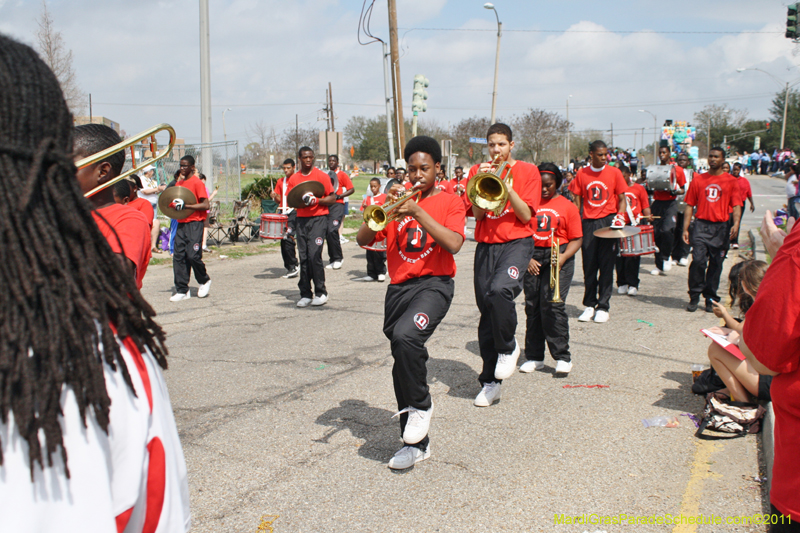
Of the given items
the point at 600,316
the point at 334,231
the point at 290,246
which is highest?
the point at 334,231

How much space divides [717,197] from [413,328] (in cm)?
614

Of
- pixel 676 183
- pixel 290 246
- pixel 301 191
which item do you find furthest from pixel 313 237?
pixel 676 183

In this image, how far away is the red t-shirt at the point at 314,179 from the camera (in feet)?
28.3

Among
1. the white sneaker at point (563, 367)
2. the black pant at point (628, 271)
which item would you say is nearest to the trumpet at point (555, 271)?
the white sneaker at point (563, 367)

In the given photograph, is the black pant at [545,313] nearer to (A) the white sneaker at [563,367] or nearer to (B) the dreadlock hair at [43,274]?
(A) the white sneaker at [563,367]

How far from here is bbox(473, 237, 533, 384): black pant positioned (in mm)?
4840

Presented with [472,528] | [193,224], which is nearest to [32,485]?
[472,528]

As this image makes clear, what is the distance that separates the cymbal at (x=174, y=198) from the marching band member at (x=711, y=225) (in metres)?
6.76

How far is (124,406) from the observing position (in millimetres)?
1172

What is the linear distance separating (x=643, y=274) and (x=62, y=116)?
11.7 metres

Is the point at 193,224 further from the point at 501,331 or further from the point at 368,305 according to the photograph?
the point at 501,331

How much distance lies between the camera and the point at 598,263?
8.09 meters

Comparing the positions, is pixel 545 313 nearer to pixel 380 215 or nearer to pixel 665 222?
pixel 380 215

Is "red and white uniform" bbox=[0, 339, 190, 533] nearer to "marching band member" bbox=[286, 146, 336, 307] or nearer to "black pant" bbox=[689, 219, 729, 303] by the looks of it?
"marching band member" bbox=[286, 146, 336, 307]
